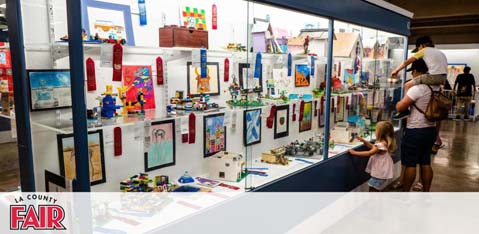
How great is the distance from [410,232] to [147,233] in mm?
2611

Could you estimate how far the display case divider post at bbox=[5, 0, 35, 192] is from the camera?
75.9 inches

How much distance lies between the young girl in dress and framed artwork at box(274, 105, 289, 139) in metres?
0.76

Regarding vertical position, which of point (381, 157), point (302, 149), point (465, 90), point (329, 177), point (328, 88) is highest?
point (328, 88)

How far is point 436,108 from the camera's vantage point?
12.3 feet

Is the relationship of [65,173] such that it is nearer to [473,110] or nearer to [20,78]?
[20,78]

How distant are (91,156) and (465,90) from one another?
1178 cm

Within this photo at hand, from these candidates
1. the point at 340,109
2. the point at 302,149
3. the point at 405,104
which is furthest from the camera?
the point at 340,109

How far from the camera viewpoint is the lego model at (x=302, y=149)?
11.9ft

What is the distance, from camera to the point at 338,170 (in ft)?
12.3

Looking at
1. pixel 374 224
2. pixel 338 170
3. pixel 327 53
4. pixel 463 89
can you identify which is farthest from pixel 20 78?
pixel 463 89

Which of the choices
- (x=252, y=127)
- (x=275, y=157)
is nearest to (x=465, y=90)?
(x=275, y=157)

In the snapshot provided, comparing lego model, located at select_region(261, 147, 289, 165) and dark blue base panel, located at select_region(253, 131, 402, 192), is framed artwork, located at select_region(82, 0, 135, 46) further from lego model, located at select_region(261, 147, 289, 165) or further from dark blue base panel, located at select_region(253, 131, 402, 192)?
lego model, located at select_region(261, 147, 289, 165)

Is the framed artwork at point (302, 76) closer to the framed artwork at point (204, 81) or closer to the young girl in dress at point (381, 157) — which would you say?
the young girl in dress at point (381, 157)

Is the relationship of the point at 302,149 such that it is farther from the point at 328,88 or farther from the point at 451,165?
the point at 451,165
